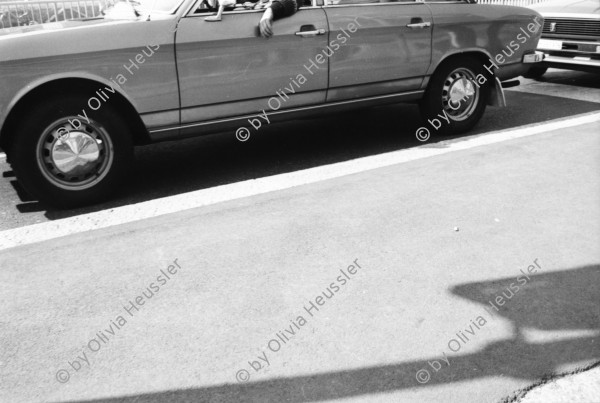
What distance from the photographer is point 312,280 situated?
12.3 feet

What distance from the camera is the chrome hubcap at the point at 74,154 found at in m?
4.81

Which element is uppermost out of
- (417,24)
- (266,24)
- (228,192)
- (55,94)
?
(266,24)

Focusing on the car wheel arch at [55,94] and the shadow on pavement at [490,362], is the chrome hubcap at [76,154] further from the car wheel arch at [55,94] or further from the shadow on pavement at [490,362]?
the shadow on pavement at [490,362]

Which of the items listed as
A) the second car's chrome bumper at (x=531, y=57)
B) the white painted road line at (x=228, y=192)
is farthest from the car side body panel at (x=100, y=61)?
the second car's chrome bumper at (x=531, y=57)

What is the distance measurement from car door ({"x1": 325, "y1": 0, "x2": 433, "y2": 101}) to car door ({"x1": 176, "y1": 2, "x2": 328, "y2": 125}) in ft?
0.58

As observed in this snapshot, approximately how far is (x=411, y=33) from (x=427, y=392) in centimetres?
425

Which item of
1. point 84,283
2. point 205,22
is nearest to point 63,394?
point 84,283

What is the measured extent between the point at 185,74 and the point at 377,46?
6.36 feet

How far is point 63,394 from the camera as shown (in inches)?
110

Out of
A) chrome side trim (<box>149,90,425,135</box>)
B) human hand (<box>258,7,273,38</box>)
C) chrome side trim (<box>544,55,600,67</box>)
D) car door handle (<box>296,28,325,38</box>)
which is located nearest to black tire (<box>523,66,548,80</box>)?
→ chrome side trim (<box>544,55,600,67</box>)

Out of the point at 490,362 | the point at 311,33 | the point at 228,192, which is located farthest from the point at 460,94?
the point at 490,362

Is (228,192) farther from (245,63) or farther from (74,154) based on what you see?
(74,154)

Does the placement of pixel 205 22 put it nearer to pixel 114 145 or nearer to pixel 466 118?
A: pixel 114 145

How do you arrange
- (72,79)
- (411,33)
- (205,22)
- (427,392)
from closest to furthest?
(427,392) → (72,79) → (205,22) → (411,33)
